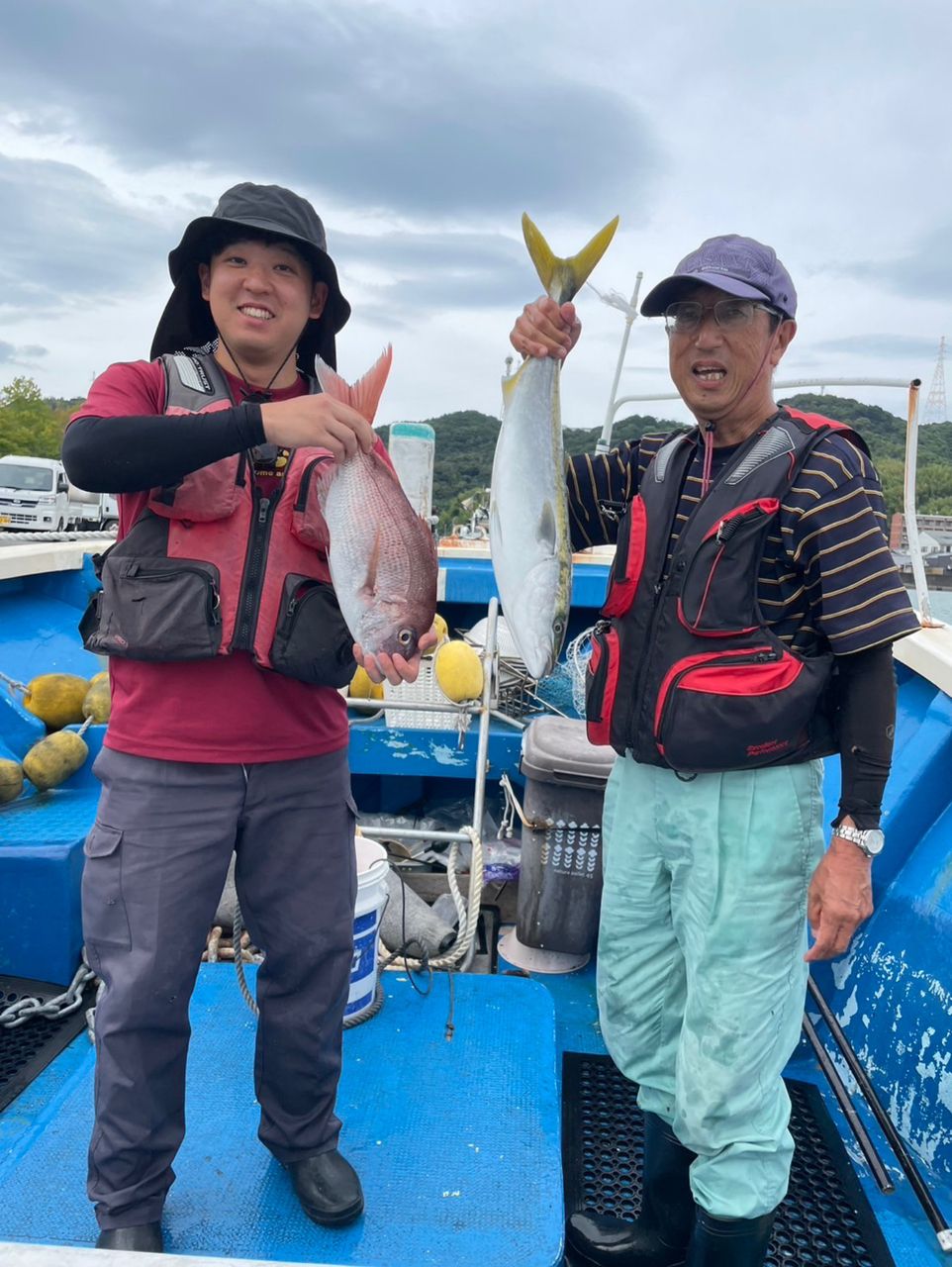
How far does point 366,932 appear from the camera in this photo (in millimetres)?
2961

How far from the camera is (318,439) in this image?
1.84 m

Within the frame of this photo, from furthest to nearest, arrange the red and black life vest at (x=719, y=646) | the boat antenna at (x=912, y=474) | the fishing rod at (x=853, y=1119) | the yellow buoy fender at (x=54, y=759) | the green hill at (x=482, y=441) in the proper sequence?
the green hill at (x=482, y=441) < the yellow buoy fender at (x=54, y=759) < the boat antenna at (x=912, y=474) < the fishing rod at (x=853, y=1119) < the red and black life vest at (x=719, y=646)

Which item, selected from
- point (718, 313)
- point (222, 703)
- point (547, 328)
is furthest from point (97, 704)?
point (718, 313)

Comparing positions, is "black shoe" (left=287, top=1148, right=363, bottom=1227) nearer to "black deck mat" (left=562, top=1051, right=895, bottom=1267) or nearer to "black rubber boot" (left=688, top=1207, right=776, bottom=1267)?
"black deck mat" (left=562, top=1051, right=895, bottom=1267)

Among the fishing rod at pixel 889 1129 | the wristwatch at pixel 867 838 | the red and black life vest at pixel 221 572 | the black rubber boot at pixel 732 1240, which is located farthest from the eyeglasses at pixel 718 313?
the black rubber boot at pixel 732 1240

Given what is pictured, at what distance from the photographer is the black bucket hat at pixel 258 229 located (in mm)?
2053

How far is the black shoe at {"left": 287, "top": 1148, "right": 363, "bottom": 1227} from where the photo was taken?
2154 mm

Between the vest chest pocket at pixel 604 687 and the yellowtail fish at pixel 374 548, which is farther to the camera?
the vest chest pocket at pixel 604 687

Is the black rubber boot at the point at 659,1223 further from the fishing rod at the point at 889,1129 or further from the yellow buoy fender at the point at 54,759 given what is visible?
the yellow buoy fender at the point at 54,759

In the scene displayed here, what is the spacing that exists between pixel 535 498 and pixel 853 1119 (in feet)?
7.31

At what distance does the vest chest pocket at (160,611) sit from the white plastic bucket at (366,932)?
3.92 ft

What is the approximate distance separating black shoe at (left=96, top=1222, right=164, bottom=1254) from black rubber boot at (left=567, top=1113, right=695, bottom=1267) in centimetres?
118

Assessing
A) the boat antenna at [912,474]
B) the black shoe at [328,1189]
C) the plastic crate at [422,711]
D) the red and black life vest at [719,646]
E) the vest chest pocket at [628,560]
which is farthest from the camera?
the plastic crate at [422,711]

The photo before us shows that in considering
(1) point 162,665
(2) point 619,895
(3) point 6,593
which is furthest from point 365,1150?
(3) point 6,593
